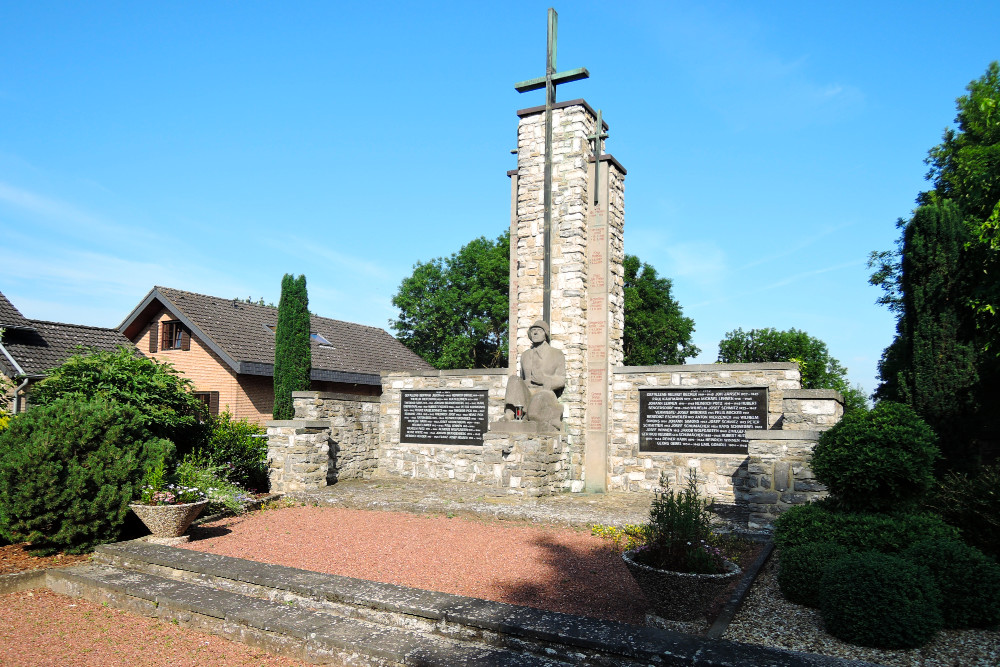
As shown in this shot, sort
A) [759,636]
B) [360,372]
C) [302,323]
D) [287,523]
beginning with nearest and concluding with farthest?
1. [759,636]
2. [287,523]
3. [302,323]
4. [360,372]

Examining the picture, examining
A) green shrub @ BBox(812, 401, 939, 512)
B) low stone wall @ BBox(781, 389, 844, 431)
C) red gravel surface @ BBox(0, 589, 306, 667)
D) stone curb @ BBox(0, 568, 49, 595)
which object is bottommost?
red gravel surface @ BBox(0, 589, 306, 667)

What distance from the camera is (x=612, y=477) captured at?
11.9 meters

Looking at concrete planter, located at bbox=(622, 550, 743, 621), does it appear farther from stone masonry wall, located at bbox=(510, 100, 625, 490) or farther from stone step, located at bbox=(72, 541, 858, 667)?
stone masonry wall, located at bbox=(510, 100, 625, 490)

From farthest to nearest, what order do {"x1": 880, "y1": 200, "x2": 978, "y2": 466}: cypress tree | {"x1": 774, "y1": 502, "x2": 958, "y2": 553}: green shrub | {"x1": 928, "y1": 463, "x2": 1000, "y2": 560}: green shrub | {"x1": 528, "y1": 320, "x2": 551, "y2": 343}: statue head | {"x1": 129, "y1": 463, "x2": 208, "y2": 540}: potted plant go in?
{"x1": 528, "y1": 320, "x2": 551, "y2": 343}: statue head
{"x1": 880, "y1": 200, "x2": 978, "y2": 466}: cypress tree
{"x1": 129, "y1": 463, "x2": 208, "y2": 540}: potted plant
{"x1": 928, "y1": 463, "x2": 1000, "y2": 560}: green shrub
{"x1": 774, "y1": 502, "x2": 958, "y2": 553}: green shrub

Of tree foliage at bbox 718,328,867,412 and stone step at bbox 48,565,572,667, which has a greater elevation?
tree foliage at bbox 718,328,867,412

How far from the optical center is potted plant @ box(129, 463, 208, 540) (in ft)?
24.4

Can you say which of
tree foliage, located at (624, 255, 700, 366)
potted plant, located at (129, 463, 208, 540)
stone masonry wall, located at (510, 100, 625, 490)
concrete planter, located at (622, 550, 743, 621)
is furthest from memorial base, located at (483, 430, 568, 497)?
tree foliage, located at (624, 255, 700, 366)

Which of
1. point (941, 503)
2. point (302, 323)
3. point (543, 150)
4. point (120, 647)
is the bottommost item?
point (120, 647)

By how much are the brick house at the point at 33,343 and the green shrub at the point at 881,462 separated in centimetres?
1773

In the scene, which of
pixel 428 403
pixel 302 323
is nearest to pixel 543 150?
pixel 428 403

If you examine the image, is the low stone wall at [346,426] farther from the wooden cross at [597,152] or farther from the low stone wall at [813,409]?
the low stone wall at [813,409]

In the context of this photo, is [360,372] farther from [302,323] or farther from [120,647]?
[120,647]

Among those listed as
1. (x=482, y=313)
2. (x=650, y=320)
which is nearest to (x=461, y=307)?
(x=482, y=313)

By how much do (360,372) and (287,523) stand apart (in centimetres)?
1366
